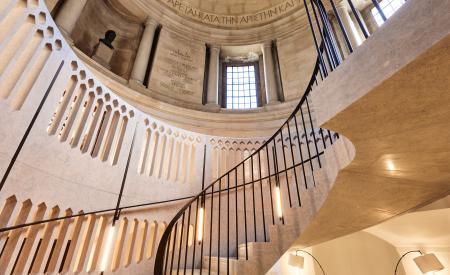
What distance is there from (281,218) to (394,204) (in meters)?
1.26

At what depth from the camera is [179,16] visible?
9297 millimetres

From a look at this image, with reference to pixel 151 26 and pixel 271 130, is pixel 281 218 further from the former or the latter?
pixel 151 26

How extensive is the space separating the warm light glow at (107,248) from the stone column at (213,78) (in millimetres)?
5122

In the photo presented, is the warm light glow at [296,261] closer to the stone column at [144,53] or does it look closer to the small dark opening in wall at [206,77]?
the small dark opening in wall at [206,77]


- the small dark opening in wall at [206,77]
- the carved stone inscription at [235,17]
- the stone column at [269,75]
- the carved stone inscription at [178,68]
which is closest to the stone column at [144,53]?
the carved stone inscription at [178,68]

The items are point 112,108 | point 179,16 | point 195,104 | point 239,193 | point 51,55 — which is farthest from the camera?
point 179,16

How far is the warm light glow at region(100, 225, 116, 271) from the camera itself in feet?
9.87

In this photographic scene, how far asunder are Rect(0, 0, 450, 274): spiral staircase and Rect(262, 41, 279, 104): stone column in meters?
3.74

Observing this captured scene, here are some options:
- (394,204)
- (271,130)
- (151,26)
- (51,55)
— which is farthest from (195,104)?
(394,204)

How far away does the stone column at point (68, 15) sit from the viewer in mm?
6496

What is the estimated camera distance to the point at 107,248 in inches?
123

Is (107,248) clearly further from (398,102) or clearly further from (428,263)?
(428,263)

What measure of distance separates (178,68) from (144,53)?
3.64ft

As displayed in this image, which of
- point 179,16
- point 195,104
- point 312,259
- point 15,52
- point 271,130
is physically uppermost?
point 179,16
